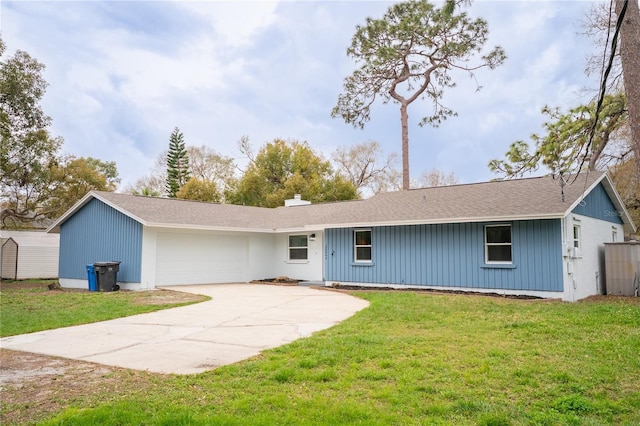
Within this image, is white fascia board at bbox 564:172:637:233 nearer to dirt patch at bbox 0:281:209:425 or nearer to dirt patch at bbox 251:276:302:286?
dirt patch at bbox 251:276:302:286

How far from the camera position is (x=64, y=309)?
1077cm

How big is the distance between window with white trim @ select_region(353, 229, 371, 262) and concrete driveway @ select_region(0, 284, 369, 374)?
4.51 metres

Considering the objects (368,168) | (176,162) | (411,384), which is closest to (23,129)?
(176,162)

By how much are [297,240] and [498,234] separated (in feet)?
30.0

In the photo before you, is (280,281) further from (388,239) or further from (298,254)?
(388,239)

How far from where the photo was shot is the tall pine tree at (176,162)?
136 ft

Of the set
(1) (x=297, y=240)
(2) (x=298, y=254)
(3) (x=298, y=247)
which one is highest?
(1) (x=297, y=240)

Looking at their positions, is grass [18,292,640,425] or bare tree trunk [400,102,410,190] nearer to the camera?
grass [18,292,640,425]

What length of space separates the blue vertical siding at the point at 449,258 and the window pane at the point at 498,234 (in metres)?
0.21

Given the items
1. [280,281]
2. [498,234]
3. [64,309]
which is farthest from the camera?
[280,281]

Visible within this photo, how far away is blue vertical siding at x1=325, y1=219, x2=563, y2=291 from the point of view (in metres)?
12.3

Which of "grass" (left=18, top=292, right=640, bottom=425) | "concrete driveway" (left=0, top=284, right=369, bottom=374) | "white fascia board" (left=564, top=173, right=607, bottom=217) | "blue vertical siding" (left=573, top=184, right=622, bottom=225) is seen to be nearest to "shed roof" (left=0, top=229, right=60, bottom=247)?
"concrete driveway" (left=0, top=284, right=369, bottom=374)

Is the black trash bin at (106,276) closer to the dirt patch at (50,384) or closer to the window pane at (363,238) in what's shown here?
the window pane at (363,238)

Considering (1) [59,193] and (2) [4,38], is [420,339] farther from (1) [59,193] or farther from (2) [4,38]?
(1) [59,193]
